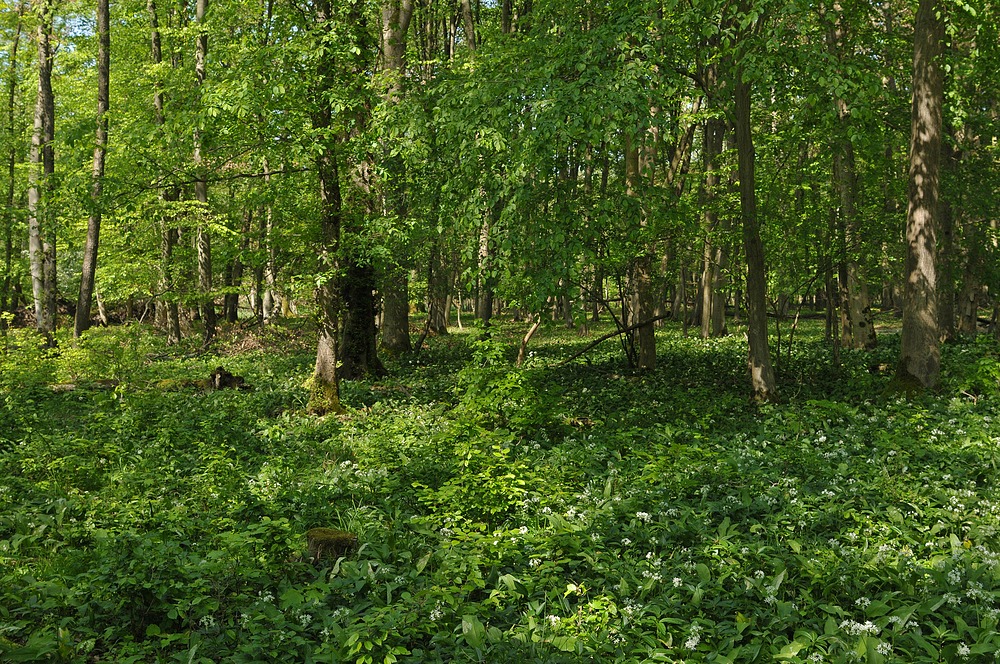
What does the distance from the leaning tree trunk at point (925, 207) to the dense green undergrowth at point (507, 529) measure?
0.61 meters

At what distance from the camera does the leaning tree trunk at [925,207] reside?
11812 mm

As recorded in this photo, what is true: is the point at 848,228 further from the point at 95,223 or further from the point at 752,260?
the point at 95,223

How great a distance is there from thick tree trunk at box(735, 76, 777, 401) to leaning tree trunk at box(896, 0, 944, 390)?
226 cm

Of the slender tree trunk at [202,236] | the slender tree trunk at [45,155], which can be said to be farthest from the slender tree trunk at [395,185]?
the slender tree trunk at [45,155]

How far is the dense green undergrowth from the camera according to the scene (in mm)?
4723

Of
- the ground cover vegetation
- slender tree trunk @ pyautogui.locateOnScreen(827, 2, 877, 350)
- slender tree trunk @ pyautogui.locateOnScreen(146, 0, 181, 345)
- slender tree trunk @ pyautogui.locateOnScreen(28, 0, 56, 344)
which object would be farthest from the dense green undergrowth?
slender tree trunk @ pyautogui.locateOnScreen(146, 0, 181, 345)

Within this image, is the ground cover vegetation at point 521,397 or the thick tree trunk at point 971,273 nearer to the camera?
the ground cover vegetation at point 521,397

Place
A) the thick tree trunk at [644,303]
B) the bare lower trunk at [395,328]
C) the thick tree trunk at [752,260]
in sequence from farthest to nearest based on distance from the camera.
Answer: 1. the bare lower trunk at [395,328]
2. the thick tree trunk at [644,303]
3. the thick tree trunk at [752,260]

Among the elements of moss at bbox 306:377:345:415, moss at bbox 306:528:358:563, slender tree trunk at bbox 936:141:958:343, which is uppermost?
slender tree trunk at bbox 936:141:958:343

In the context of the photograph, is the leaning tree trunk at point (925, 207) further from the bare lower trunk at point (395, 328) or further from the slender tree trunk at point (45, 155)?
the slender tree trunk at point (45, 155)

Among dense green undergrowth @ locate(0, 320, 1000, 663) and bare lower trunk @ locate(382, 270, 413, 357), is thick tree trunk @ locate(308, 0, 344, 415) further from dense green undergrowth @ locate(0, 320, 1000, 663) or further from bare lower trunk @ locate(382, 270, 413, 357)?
bare lower trunk @ locate(382, 270, 413, 357)

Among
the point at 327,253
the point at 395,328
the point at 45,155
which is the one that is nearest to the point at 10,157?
the point at 45,155

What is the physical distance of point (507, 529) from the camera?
659 centimetres

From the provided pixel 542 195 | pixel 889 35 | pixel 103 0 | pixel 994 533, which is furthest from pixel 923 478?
pixel 103 0
